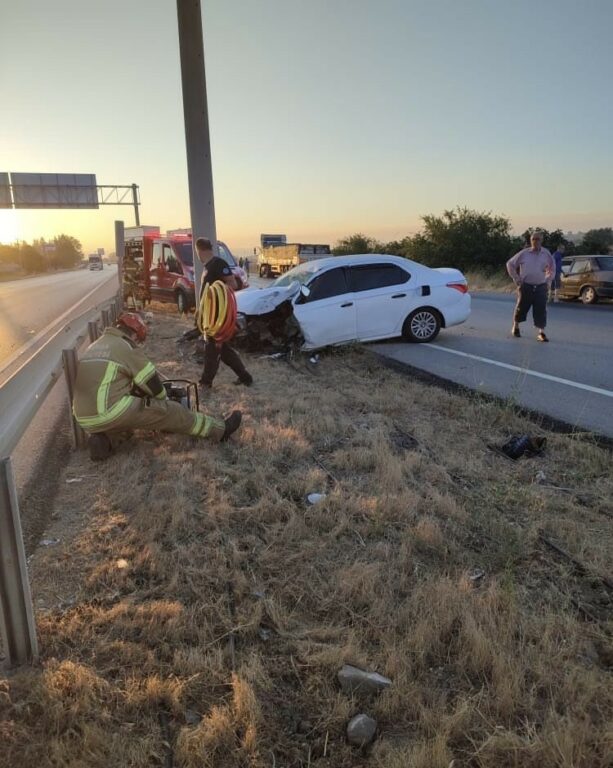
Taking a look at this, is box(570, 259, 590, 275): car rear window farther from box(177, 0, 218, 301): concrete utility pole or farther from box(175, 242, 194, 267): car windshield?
box(177, 0, 218, 301): concrete utility pole

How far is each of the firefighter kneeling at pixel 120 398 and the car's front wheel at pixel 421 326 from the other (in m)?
6.26

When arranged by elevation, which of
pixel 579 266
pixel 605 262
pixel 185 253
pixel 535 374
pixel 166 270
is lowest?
pixel 535 374

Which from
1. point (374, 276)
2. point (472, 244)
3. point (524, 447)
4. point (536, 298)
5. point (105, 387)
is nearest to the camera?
point (105, 387)

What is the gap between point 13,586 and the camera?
2225 mm

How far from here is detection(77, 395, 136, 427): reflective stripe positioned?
183 inches

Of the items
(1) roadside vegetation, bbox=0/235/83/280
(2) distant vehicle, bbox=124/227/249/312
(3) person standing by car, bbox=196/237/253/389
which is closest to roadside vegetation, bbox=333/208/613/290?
(2) distant vehicle, bbox=124/227/249/312

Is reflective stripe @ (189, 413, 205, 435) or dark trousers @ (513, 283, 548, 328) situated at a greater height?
dark trousers @ (513, 283, 548, 328)

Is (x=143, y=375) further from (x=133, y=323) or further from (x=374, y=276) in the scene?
(x=374, y=276)

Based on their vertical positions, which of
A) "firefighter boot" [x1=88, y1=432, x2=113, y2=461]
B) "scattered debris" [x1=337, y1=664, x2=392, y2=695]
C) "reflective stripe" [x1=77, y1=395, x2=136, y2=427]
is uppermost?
"reflective stripe" [x1=77, y1=395, x2=136, y2=427]

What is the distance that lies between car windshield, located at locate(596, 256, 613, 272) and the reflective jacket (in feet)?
55.2

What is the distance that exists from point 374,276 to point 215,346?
161 inches

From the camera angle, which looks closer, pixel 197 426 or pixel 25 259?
pixel 197 426

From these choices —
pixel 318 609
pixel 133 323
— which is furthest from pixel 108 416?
pixel 318 609

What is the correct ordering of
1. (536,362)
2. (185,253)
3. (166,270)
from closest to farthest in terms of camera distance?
(536,362)
(185,253)
(166,270)
